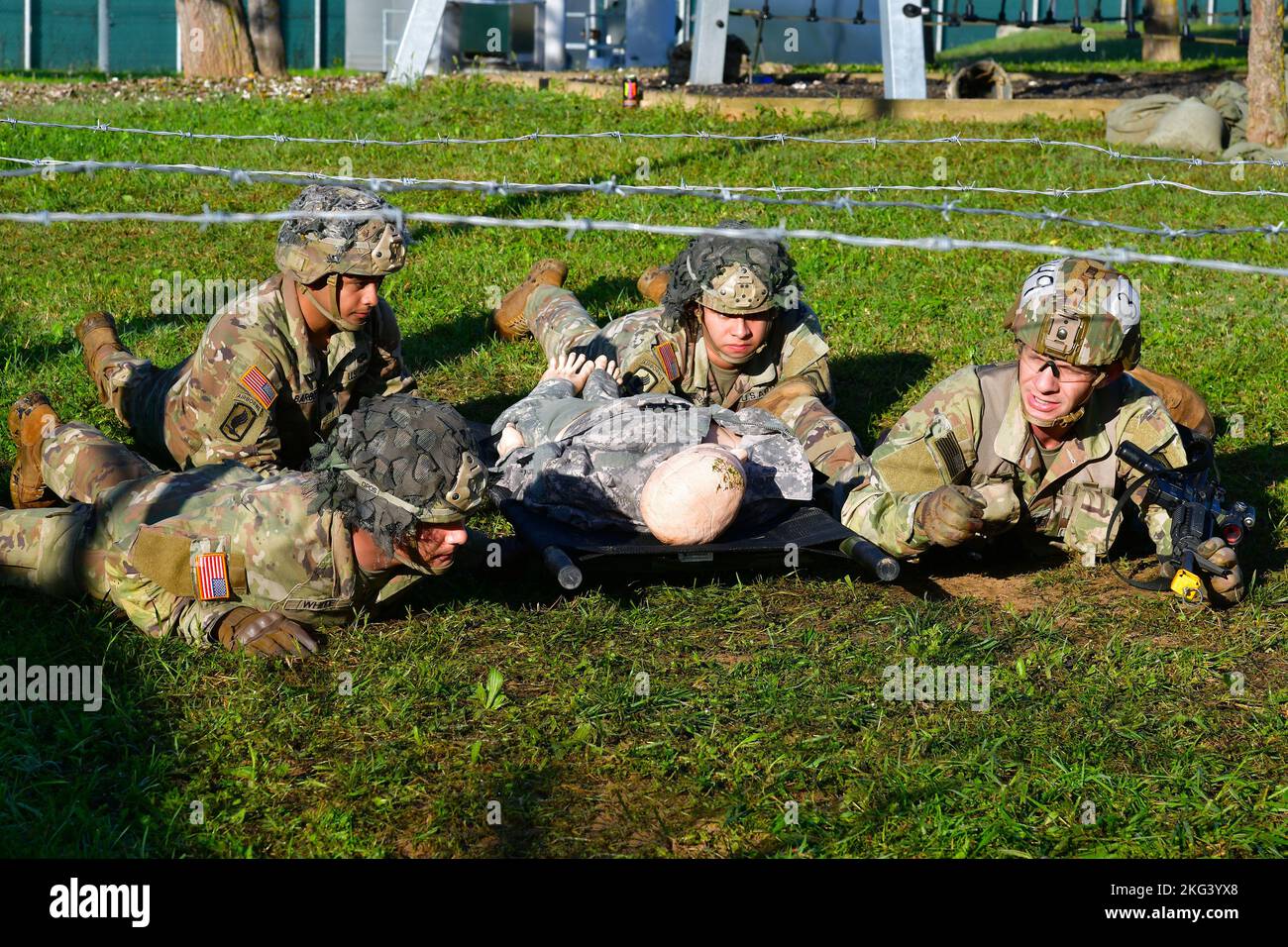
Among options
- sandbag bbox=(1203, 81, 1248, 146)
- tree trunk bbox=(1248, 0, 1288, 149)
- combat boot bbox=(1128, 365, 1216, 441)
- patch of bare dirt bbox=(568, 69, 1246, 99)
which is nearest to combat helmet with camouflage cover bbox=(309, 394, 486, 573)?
combat boot bbox=(1128, 365, 1216, 441)

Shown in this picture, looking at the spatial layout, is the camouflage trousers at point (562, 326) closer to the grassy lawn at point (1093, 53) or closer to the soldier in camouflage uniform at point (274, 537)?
the soldier in camouflage uniform at point (274, 537)

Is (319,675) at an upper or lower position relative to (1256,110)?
lower

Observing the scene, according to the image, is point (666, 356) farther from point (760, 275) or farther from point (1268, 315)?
point (1268, 315)

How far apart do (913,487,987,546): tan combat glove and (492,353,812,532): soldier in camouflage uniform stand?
0.81 m

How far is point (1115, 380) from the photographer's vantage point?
6.63 metres

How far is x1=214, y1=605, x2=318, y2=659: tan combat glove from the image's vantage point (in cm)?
547

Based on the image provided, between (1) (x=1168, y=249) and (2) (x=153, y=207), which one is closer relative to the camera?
(1) (x=1168, y=249)

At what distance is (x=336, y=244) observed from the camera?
6.75 metres

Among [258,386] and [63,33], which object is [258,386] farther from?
[63,33]

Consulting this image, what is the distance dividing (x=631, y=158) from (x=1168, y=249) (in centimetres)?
491

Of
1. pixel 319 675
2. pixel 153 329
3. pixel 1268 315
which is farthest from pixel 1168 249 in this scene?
pixel 319 675

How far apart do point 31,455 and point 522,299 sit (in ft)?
11.8

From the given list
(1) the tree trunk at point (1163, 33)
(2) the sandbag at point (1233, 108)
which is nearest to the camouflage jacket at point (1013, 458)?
(2) the sandbag at point (1233, 108)

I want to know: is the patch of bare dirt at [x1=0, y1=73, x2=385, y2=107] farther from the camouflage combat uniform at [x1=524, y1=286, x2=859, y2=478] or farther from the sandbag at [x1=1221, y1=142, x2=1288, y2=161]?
the camouflage combat uniform at [x1=524, y1=286, x2=859, y2=478]
